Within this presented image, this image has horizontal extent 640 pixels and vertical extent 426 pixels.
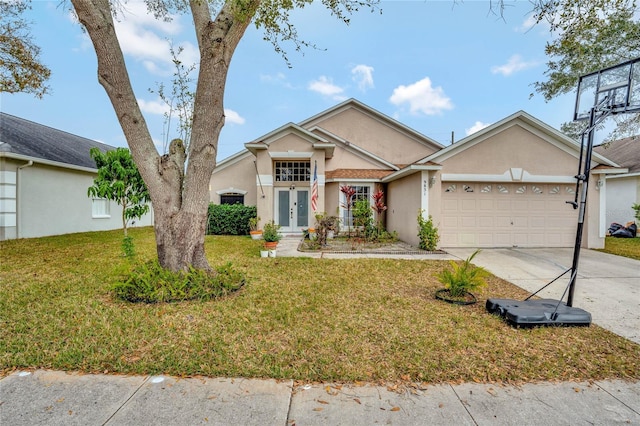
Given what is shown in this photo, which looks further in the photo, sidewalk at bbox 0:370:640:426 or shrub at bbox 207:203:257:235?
shrub at bbox 207:203:257:235

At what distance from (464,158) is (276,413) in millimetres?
10493

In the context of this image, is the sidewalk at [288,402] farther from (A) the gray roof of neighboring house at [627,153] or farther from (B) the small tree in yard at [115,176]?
(A) the gray roof of neighboring house at [627,153]

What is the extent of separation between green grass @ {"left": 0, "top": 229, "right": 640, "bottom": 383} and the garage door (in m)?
4.84

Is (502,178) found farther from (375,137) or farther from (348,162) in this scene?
(375,137)

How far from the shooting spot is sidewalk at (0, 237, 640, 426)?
2.38 m

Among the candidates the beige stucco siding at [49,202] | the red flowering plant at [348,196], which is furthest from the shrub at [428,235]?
the beige stucco siding at [49,202]

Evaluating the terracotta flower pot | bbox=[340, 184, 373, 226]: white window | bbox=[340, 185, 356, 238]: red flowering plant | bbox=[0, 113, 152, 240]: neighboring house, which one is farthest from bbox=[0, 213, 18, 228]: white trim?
bbox=[340, 184, 373, 226]: white window

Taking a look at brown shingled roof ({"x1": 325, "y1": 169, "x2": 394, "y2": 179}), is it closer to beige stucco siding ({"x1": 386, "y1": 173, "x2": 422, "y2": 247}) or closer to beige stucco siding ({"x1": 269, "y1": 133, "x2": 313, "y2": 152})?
beige stucco siding ({"x1": 386, "y1": 173, "x2": 422, "y2": 247})

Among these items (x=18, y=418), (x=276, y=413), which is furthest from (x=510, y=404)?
(x=18, y=418)

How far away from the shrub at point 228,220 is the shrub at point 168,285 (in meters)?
9.00

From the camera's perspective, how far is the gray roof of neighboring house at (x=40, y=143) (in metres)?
11.9

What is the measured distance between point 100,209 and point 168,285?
14.5 meters

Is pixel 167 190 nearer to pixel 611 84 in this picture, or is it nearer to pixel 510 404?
pixel 510 404

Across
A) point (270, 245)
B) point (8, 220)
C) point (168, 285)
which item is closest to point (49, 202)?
point (8, 220)
